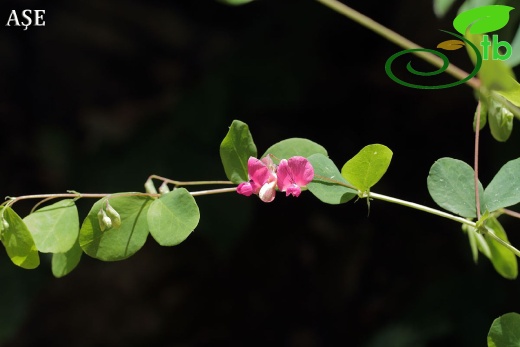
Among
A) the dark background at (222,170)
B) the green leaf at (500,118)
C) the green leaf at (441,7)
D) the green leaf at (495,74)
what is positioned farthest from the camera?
the dark background at (222,170)

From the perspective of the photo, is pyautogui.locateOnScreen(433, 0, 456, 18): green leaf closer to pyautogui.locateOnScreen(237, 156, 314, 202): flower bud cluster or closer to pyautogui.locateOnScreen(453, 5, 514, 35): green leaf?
pyautogui.locateOnScreen(453, 5, 514, 35): green leaf

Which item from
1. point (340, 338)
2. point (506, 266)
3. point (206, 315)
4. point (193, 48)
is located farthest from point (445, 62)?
point (193, 48)

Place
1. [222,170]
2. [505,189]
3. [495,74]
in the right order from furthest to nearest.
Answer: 1. [222,170]
2. [505,189]
3. [495,74]

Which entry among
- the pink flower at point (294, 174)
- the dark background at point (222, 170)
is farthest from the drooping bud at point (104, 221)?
the dark background at point (222, 170)

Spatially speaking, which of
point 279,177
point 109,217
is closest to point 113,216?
point 109,217

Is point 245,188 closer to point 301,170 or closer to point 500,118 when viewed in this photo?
point 301,170

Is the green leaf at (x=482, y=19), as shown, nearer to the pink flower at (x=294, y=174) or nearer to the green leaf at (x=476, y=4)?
the green leaf at (x=476, y=4)
